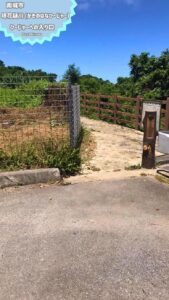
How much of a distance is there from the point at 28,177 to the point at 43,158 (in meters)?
0.72

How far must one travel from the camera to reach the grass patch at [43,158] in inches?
258

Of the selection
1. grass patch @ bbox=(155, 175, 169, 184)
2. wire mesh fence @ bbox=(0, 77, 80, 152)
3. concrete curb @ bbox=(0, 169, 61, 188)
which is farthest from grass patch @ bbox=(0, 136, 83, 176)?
grass patch @ bbox=(155, 175, 169, 184)

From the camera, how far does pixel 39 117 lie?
11.3m

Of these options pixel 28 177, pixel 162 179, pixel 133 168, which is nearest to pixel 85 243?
pixel 28 177

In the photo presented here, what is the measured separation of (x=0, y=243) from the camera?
4035mm

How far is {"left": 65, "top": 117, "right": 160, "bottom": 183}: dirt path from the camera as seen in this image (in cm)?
678

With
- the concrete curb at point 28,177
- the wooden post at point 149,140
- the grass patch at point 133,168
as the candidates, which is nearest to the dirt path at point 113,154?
the grass patch at point 133,168

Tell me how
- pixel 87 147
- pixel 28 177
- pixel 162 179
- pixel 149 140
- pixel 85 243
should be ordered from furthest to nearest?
pixel 87 147, pixel 149 140, pixel 162 179, pixel 28 177, pixel 85 243

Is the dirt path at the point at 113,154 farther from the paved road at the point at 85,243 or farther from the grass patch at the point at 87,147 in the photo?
the paved road at the point at 85,243

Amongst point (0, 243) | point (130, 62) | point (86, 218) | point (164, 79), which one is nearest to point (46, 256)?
point (0, 243)

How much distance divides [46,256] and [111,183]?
259 centimetres

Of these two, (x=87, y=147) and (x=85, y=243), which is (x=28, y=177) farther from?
(x=87, y=147)

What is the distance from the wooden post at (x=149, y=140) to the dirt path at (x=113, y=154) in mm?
244

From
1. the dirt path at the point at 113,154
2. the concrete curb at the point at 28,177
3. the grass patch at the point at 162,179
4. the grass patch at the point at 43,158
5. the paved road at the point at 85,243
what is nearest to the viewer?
the paved road at the point at 85,243
